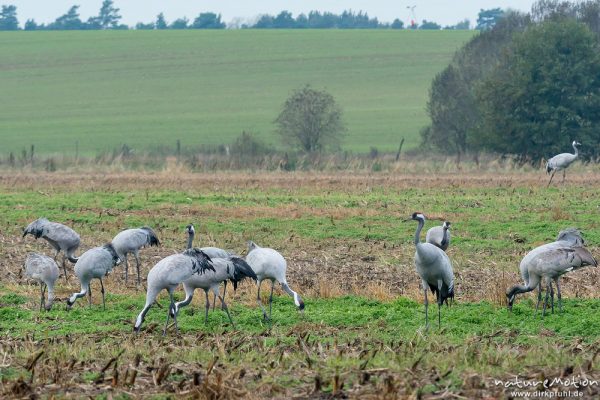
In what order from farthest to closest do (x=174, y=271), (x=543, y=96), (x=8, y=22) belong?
(x=8, y=22) < (x=543, y=96) < (x=174, y=271)

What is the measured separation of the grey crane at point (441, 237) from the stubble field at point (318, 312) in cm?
57

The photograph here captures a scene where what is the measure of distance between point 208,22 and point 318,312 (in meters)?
122

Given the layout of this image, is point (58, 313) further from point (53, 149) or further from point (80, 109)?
point (80, 109)

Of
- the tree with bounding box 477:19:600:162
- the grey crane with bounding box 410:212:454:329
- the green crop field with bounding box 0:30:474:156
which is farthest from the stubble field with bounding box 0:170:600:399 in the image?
the green crop field with bounding box 0:30:474:156

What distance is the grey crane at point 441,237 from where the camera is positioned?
15.5 m

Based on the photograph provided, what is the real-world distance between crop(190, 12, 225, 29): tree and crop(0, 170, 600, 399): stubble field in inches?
4156

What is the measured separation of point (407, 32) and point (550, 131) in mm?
63458

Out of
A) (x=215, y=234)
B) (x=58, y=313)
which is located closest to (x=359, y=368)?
(x=58, y=313)

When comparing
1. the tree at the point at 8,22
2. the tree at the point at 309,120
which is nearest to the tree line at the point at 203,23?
the tree at the point at 8,22

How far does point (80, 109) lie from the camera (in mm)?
75750

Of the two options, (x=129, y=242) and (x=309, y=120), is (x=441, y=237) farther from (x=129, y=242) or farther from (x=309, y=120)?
(x=309, y=120)

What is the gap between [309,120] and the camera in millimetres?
47656

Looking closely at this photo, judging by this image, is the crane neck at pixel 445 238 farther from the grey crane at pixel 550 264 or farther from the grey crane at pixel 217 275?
the grey crane at pixel 217 275

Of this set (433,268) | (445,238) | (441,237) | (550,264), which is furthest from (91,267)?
(550,264)
